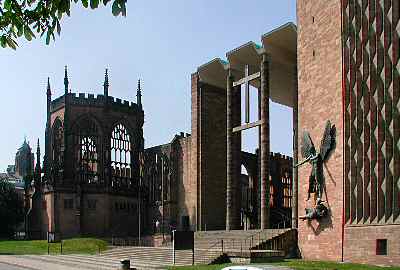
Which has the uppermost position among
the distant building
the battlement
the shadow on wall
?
the battlement

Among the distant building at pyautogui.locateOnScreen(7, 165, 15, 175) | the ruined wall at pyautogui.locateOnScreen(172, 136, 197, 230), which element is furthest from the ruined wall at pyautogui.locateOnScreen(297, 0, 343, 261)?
the distant building at pyautogui.locateOnScreen(7, 165, 15, 175)

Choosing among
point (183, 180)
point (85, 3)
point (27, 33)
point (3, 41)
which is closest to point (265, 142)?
point (183, 180)

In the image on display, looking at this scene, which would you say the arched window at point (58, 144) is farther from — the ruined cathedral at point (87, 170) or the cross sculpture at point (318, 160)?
the cross sculpture at point (318, 160)

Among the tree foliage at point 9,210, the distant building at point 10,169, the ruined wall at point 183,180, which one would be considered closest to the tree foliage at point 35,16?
the ruined wall at point 183,180

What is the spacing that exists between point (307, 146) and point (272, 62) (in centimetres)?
1225

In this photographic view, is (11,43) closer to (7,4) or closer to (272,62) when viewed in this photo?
(7,4)

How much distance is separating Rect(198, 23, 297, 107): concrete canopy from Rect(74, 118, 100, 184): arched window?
2024cm

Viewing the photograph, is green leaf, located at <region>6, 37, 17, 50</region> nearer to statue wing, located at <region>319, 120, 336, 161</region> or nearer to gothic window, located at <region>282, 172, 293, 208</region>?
statue wing, located at <region>319, 120, 336, 161</region>

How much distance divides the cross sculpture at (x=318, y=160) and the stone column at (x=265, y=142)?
6869mm

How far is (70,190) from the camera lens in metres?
65.5

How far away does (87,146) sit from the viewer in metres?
68.8

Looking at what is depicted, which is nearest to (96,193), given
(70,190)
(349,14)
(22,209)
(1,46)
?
(70,190)

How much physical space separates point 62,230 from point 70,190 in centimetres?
418

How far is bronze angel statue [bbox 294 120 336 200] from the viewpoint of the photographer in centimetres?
3275
